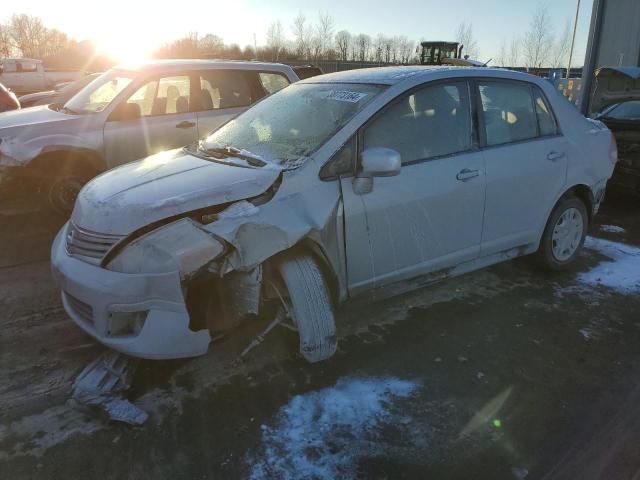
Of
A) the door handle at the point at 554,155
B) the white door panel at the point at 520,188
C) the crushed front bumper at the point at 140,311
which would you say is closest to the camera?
the crushed front bumper at the point at 140,311

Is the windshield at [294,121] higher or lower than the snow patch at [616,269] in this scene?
higher

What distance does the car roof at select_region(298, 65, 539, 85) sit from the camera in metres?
3.30

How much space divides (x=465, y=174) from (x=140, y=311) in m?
2.27

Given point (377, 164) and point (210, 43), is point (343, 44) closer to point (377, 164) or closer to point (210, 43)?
point (210, 43)

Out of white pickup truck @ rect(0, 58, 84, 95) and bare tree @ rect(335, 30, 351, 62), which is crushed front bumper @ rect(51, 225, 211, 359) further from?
bare tree @ rect(335, 30, 351, 62)

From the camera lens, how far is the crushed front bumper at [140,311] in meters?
2.45

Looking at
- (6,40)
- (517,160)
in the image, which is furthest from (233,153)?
(6,40)

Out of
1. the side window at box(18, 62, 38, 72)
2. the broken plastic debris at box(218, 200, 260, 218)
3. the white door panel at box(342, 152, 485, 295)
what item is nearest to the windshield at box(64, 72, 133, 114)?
the broken plastic debris at box(218, 200, 260, 218)

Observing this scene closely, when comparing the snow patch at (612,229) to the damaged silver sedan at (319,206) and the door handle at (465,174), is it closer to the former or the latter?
the damaged silver sedan at (319,206)

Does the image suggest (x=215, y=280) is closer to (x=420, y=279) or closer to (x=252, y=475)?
(x=252, y=475)

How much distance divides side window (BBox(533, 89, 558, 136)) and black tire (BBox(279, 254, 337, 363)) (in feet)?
7.77

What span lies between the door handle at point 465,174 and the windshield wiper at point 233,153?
53.2 inches

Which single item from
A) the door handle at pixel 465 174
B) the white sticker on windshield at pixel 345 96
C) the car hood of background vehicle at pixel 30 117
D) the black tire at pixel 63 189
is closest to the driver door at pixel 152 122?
the black tire at pixel 63 189

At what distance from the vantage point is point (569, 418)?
8.34 ft
